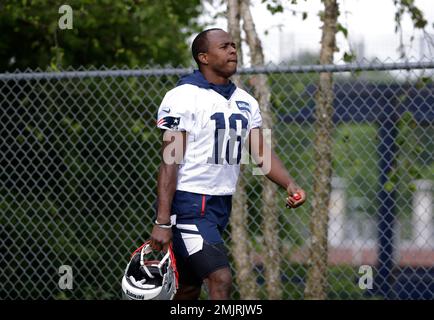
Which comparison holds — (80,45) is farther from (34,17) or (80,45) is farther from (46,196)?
(46,196)

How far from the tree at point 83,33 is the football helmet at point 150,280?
151 inches

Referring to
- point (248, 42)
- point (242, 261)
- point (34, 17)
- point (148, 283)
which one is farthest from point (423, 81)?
point (34, 17)

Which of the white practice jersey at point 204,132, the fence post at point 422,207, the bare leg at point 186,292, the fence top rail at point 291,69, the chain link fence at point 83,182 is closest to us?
the white practice jersey at point 204,132

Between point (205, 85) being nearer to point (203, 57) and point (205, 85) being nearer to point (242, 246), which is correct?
point (203, 57)

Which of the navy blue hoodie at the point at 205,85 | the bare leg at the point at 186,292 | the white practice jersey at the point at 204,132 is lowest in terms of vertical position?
the bare leg at the point at 186,292

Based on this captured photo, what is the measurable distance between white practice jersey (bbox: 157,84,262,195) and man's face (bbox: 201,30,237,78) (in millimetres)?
153

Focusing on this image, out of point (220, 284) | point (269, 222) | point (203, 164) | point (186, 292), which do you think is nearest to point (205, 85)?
point (203, 164)

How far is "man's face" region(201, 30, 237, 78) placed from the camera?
5.20 metres

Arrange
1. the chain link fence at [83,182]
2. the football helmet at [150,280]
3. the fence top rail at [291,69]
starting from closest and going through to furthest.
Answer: the football helmet at [150,280] → the fence top rail at [291,69] → the chain link fence at [83,182]

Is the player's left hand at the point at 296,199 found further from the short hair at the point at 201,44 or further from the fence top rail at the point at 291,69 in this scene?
the fence top rail at the point at 291,69

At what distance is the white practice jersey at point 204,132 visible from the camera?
5.04 m

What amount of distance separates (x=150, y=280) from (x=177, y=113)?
96cm

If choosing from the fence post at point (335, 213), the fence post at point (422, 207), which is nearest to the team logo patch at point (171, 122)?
the fence post at point (335, 213)

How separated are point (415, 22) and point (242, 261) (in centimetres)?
236
